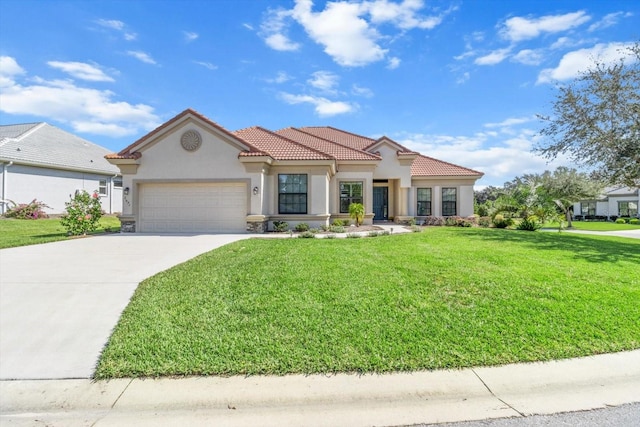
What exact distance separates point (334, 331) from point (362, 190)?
14000 mm

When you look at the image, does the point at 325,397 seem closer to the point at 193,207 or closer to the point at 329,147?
the point at 193,207

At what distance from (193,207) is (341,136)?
12.9 meters

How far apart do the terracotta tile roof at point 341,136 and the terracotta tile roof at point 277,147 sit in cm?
606

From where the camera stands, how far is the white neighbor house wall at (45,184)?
19984mm

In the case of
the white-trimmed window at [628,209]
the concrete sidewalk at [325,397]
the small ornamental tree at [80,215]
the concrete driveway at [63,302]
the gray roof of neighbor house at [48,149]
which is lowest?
the concrete sidewalk at [325,397]

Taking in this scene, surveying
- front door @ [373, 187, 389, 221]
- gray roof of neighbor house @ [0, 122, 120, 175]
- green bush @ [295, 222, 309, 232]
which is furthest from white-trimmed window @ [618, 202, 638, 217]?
gray roof of neighbor house @ [0, 122, 120, 175]

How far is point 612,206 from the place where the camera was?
39.4 meters

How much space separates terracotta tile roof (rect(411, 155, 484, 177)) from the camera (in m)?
20.9

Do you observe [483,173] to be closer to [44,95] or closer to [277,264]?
[277,264]

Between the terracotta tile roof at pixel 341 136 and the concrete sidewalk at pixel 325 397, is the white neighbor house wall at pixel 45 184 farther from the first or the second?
the concrete sidewalk at pixel 325 397

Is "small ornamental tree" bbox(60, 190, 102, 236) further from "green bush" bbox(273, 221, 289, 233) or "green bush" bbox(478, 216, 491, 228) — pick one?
"green bush" bbox(478, 216, 491, 228)

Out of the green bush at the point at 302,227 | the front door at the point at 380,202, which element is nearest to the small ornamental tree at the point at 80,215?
the green bush at the point at 302,227

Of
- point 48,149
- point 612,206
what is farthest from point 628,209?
point 48,149

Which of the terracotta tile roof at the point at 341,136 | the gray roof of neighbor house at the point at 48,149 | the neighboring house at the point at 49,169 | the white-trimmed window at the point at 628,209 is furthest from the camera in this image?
the white-trimmed window at the point at 628,209
